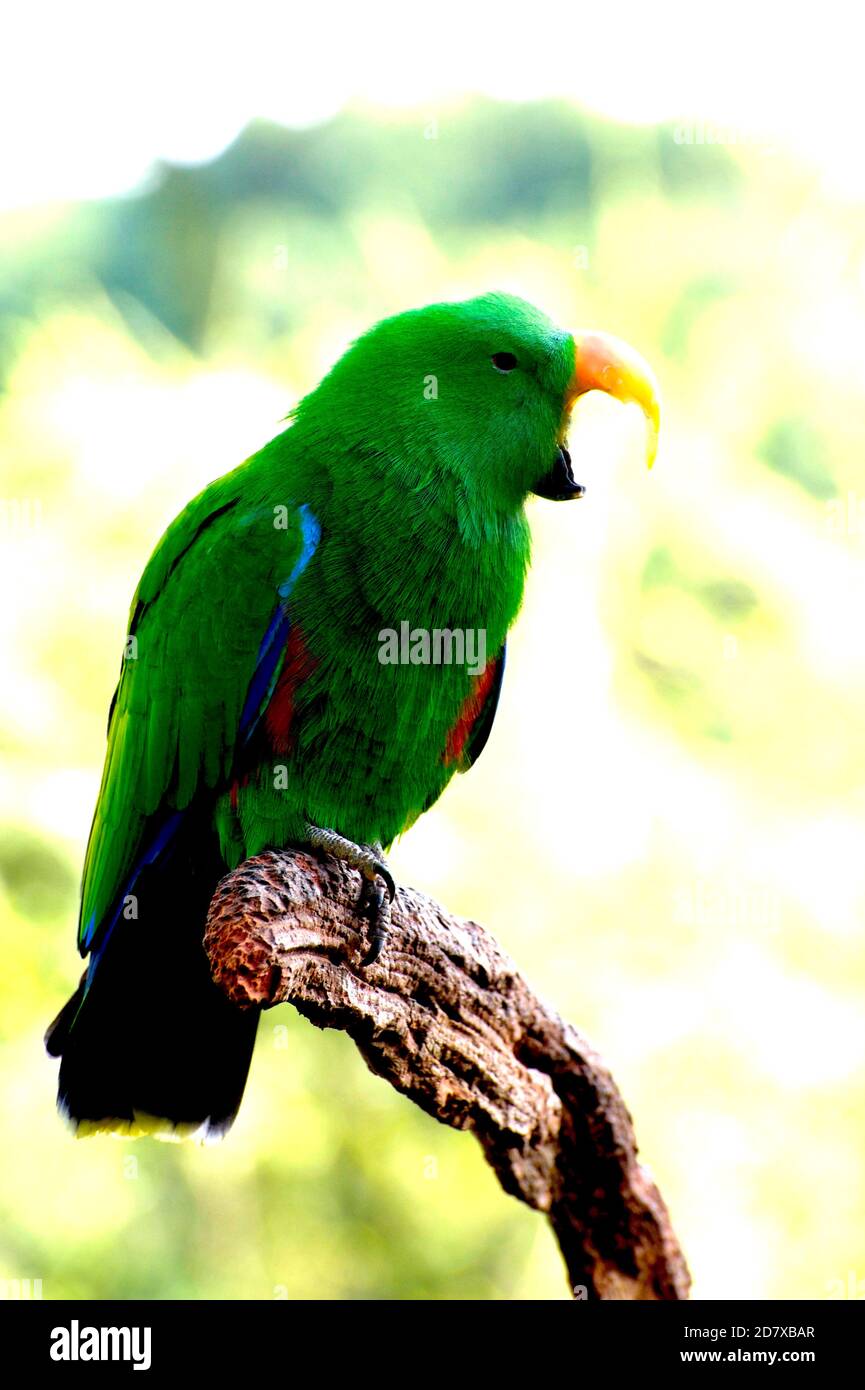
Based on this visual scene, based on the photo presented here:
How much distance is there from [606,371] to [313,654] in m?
1.05

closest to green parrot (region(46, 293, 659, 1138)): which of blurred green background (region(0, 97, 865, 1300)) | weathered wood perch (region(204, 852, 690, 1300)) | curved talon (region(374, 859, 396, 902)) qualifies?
curved talon (region(374, 859, 396, 902))

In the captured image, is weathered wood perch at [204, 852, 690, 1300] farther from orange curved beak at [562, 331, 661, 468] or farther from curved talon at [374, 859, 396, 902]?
orange curved beak at [562, 331, 661, 468]

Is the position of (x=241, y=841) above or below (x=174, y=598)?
below

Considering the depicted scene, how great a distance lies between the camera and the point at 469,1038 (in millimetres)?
3141

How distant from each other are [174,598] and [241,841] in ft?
2.11

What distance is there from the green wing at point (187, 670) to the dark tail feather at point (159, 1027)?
10cm

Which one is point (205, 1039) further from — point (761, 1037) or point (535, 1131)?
point (761, 1037)

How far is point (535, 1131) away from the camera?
10.9 feet

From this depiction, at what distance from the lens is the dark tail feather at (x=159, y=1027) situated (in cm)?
314

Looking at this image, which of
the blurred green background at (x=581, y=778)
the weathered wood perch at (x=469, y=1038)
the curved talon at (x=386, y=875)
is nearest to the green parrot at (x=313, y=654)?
the curved talon at (x=386, y=875)

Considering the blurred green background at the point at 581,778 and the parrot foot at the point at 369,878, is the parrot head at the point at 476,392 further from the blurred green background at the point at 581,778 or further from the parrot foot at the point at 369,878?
the blurred green background at the point at 581,778
